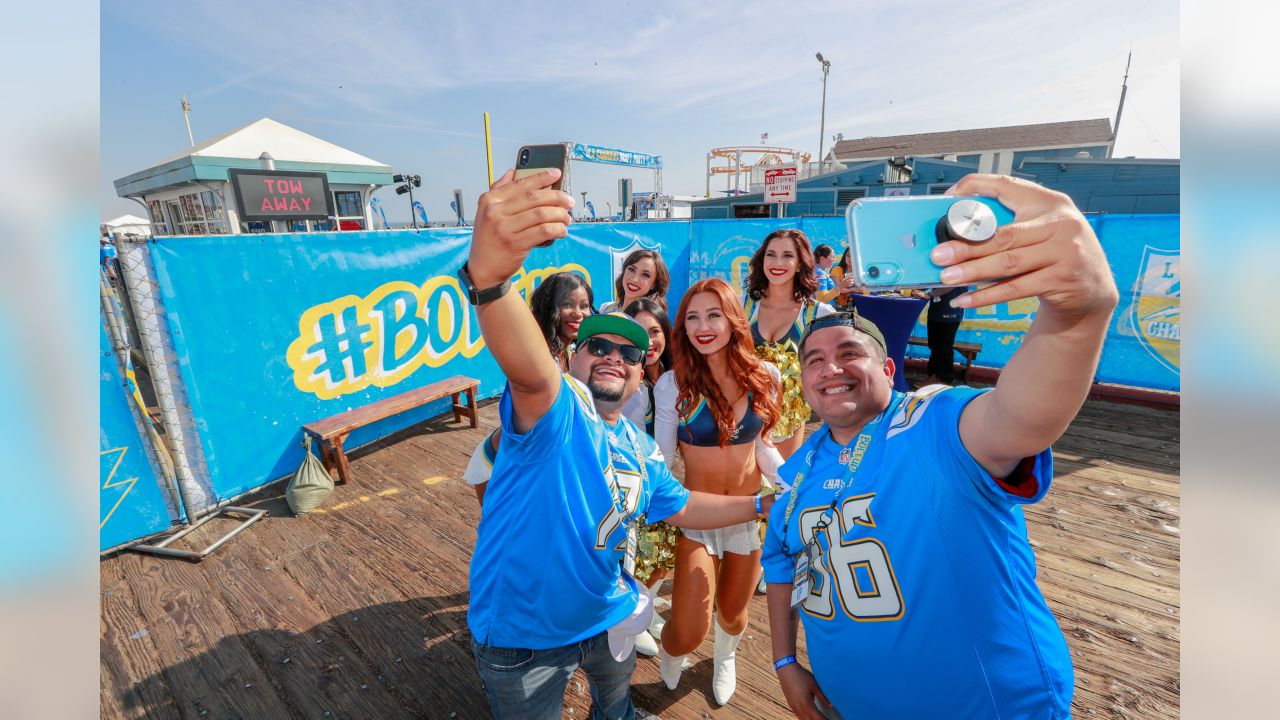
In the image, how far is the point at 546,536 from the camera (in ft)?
6.00

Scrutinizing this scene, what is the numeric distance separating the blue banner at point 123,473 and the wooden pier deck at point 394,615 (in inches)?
10.0

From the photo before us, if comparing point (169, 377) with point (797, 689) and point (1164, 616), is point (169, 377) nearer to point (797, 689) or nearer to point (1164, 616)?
point (797, 689)

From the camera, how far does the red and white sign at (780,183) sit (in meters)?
10.2

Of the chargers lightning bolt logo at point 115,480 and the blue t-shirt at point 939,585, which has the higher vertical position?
the blue t-shirt at point 939,585

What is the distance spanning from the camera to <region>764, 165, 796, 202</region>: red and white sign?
1022 centimetres

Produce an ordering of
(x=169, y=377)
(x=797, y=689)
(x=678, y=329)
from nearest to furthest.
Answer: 1. (x=797, y=689)
2. (x=678, y=329)
3. (x=169, y=377)

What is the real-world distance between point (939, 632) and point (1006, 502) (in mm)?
421

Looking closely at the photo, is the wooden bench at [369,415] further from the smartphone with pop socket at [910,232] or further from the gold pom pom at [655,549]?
the smartphone with pop socket at [910,232]

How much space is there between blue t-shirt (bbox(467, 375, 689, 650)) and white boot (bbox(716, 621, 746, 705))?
3.96 ft

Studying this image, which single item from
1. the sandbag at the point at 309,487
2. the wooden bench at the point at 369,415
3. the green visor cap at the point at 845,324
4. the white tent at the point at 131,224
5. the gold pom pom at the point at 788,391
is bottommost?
the sandbag at the point at 309,487

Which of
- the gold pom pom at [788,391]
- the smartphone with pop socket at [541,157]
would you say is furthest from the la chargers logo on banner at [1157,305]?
the smartphone with pop socket at [541,157]
